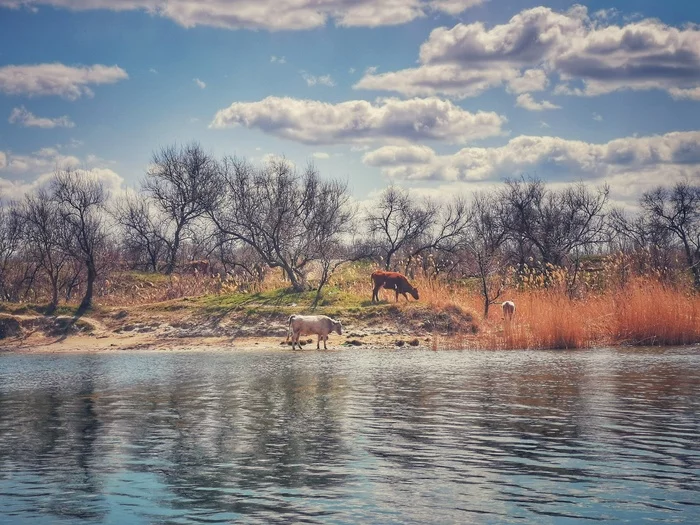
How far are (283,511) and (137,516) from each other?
5.73 feet

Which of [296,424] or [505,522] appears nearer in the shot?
[505,522]

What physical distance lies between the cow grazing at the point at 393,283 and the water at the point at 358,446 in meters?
15.2

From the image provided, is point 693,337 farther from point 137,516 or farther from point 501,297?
point 137,516

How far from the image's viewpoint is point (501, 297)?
39562mm

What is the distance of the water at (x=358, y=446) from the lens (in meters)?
9.92

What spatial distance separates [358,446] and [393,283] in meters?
27.1

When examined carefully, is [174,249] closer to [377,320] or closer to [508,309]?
[377,320]

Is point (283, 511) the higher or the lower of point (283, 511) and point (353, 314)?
the lower

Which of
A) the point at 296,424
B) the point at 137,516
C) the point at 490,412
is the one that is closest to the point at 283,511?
the point at 137,516

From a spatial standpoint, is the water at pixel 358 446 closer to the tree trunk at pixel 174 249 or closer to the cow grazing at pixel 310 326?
the cow grazing at pixel 310 326

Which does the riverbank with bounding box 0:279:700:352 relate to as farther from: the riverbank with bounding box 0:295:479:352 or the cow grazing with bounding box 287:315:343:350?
the cow grazing with bounding box 287:315:343:350

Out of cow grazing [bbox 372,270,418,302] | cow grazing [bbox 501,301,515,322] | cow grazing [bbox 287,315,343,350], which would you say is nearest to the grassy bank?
cow grazing [bbox 501,301,515,322]

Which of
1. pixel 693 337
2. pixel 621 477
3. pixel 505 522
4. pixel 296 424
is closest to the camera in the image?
pixel 505 522

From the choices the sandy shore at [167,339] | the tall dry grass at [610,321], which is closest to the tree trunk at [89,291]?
the sandy shore at [167,339]
